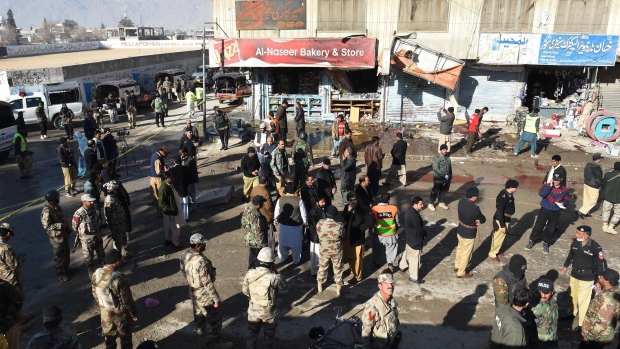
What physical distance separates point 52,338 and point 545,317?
19.2 feet

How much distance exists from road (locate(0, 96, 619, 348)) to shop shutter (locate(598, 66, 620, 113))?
7132 mm

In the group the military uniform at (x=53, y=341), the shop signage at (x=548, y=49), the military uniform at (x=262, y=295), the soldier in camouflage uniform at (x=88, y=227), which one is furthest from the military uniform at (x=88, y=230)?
the shop signage at (x=548, y=49)

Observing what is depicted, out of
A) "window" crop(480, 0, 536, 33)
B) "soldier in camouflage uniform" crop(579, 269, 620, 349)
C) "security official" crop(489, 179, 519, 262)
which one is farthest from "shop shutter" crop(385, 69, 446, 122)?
"soldier in camouflage uniform" crop(579, 269, 620, 349)

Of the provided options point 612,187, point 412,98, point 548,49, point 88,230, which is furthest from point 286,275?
point 548,49

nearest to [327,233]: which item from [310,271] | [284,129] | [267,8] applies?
[310,271]

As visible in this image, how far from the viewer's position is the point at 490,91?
20406 mm

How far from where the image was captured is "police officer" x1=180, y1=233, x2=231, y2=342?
6.42 metres

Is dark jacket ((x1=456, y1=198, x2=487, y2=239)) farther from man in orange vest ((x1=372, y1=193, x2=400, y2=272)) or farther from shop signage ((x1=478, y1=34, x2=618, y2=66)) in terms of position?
shop signage ((x1=478, y1=34, x2=618, y2=66))

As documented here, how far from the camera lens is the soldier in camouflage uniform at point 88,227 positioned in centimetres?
817

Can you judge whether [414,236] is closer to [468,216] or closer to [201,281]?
[468,216]

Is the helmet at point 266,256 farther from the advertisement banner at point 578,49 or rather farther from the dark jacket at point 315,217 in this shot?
the advertisement banner at point 578,49

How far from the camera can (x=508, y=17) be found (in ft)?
61.9

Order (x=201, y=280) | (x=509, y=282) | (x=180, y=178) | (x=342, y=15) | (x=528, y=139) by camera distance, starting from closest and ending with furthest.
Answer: (x=509, y=282)
(x=201, y=280)
(x=180, y=178)
(x=528, y=139)
(x=342, y=15)

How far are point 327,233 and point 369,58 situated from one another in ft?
42.8
